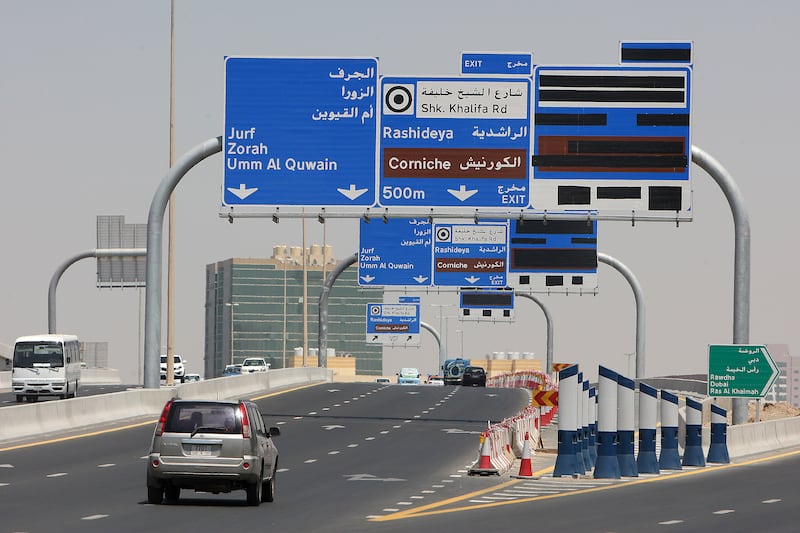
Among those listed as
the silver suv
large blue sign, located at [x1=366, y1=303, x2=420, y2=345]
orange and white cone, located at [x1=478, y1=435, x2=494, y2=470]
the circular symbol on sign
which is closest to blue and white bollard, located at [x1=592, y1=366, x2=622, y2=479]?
orange and white cone, located at [x1=478, y1=435, x2=494, y2=470]

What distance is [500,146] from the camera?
41.8 meters

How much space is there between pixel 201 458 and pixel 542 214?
22505 mm

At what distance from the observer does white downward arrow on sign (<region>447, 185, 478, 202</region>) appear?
137ft

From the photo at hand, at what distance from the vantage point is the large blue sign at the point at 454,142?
41.5m

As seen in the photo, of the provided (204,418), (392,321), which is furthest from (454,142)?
(392,321)

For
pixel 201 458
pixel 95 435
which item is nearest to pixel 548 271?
pixel 95 435

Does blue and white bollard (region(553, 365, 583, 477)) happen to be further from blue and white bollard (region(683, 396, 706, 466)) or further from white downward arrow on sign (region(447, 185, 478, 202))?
white downward arrow on sign (region(447, 185, 478, 202))

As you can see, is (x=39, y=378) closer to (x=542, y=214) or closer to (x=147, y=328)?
(x=147, y=328)

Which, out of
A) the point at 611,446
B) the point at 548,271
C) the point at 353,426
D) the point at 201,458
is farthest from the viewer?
the point at 548,271

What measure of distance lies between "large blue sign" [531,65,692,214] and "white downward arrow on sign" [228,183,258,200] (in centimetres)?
738

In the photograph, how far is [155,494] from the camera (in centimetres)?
2125

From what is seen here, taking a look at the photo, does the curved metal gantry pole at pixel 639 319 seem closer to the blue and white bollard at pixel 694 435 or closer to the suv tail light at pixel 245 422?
the blue and white bollard at pixel 694 435

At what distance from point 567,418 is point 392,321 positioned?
100 meters

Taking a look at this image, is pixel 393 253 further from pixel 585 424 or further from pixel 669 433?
pixel 585 424
